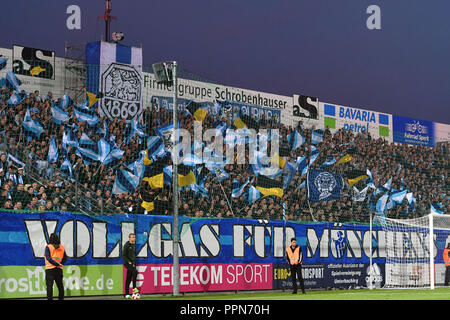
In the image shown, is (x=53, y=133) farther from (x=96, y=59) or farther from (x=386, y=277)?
(x=386, y=277)

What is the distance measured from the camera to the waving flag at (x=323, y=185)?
89.6 ft

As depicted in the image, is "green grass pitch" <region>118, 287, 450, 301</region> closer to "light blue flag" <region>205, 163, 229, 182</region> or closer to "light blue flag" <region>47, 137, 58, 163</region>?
"light blue flag" <region>205, 163, 229, 182</region>

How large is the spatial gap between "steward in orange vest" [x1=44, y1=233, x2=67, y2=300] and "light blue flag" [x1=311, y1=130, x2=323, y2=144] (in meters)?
14.5

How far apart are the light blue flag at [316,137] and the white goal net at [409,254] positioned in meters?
3.94

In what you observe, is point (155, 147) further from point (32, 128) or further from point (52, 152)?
point (32, 128)

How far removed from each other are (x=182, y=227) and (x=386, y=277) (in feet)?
32.9

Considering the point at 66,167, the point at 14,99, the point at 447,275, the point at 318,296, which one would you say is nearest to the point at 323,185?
the point at 447,275

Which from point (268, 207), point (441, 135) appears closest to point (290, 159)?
point (268, 207)

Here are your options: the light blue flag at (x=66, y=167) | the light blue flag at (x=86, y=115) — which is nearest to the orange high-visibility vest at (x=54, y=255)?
the light blue flag at (x=66, y=167)

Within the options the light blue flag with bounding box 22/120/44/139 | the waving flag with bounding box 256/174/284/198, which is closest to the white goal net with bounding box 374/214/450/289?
the waving flag with bounding box 256/174/284/198

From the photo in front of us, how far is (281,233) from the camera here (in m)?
24.8

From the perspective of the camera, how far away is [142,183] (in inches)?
888

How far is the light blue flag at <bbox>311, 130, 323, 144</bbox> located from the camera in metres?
29.4

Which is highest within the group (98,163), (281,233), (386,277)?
(98,163)
